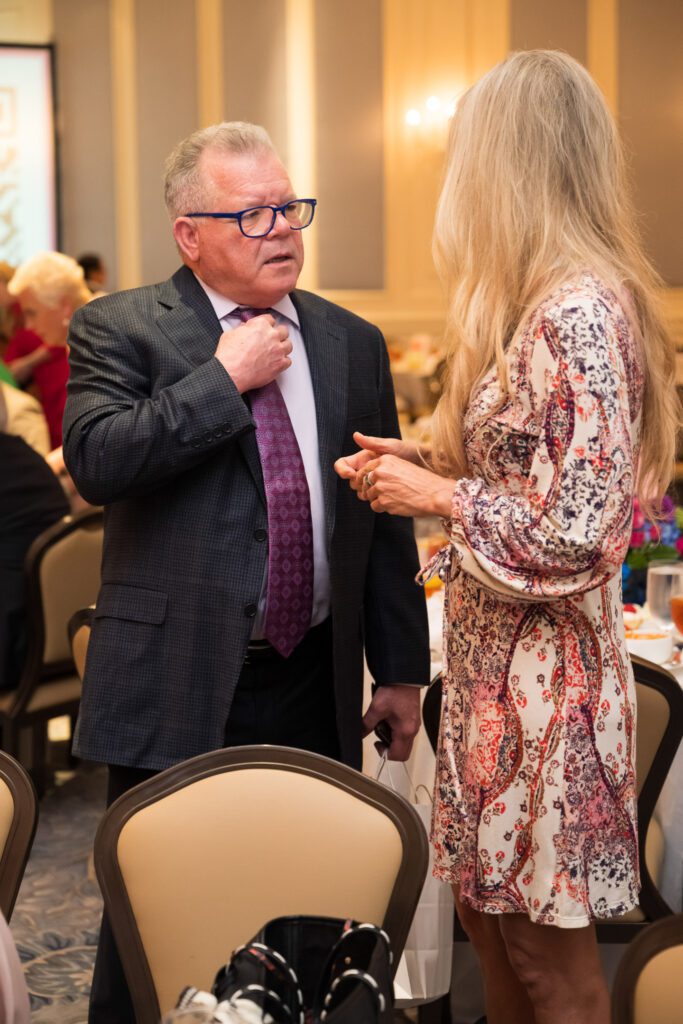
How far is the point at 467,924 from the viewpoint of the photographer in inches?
76.5

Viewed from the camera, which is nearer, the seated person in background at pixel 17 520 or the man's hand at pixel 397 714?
the man's hand at pixel 397 714

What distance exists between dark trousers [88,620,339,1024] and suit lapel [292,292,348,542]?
9.9 inches

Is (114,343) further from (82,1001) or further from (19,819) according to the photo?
(82,1001)

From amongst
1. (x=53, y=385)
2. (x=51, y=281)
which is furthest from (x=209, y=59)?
(x=53, y=385)

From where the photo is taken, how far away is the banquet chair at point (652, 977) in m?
1.36

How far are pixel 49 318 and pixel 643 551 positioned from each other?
330 cm

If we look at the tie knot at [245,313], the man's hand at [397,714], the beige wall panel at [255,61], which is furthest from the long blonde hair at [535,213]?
the beige wall panel at [255,61]

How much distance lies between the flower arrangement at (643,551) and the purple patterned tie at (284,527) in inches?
53.6

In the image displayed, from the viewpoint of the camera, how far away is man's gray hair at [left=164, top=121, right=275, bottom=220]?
2.12m

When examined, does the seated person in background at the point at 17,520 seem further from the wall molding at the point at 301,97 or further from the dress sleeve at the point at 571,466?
the wall molding at the point at 301,97

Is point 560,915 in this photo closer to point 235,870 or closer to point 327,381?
point 235,870

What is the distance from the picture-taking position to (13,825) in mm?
1748

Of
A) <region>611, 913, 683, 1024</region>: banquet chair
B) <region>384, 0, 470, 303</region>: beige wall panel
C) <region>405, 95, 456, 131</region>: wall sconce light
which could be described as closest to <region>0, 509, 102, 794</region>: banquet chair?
<region>611, 913, 683, 1024</region>: banquet chair

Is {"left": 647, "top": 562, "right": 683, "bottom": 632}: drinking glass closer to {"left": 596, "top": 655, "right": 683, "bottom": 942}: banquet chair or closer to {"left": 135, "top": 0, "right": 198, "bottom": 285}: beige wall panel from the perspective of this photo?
{"left": 596, "top": 655, "right": 683, "bottom": 942}: banquet chair
